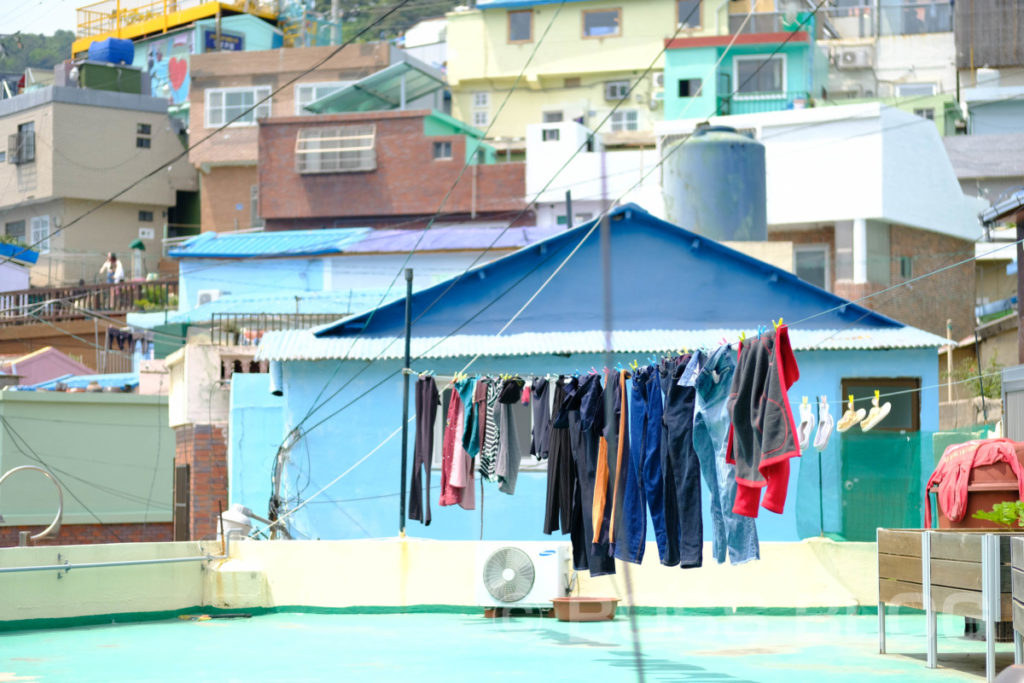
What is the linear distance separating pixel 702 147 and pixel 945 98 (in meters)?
25.9

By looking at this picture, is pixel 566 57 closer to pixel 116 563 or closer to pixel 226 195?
pixel 226 195

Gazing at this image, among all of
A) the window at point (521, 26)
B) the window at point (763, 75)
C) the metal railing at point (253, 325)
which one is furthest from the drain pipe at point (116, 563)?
the window at point (521, 26)

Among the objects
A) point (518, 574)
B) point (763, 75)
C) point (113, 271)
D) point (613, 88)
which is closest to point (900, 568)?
point (518, 574)

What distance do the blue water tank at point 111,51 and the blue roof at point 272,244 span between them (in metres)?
15.4

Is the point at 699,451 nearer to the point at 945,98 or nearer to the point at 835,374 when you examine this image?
the point at 835,374

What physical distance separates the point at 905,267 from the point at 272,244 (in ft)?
64.8

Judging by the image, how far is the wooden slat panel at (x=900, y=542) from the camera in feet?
34.0

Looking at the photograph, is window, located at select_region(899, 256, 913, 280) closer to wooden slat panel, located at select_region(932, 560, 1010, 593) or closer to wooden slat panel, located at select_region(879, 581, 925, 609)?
wooden slat panel, located at select_region(879, 581, 925, 609)

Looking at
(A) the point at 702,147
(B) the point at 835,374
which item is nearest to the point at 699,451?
(B) the point at 835,374

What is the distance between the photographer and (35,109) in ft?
171

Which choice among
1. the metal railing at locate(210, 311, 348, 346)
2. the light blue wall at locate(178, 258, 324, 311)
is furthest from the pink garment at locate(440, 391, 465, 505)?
the light blue wall at locate(178, 258, 324, 311)

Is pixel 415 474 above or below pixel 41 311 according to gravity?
below

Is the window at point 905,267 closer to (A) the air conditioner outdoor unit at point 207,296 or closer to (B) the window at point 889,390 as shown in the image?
(B) the window at point 889,390

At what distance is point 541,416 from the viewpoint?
13.4 meters
